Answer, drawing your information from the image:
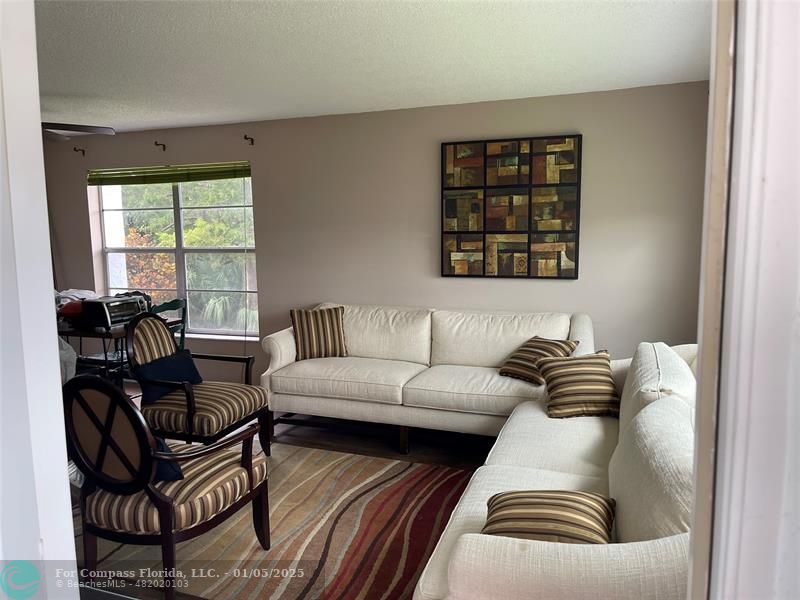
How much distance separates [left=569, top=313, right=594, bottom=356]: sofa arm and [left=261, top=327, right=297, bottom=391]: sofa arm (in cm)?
204

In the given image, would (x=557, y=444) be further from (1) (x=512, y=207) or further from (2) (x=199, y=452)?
(1) (x=512, y=207)

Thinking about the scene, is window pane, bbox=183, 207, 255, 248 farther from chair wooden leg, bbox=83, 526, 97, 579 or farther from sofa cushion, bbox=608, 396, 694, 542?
sofa cushion, bbox=608, 396, 694, 542

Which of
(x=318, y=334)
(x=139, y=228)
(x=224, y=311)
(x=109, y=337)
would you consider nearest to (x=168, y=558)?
(x=318, y=334)

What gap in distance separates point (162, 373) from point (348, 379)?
116 centimetres

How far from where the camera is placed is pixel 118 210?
18.4 ft

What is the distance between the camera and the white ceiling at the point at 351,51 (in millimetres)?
2389

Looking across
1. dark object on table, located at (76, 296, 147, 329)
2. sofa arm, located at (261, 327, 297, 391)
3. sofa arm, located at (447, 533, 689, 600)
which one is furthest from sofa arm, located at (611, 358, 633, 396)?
dark object on table, located at (76, 296, 147, 329)

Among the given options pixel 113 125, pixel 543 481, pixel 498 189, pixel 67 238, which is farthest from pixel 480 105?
pixel 67 238

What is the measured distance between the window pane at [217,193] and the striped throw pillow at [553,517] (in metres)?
4.10

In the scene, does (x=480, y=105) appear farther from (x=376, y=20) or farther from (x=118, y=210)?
(x=118, y=210)

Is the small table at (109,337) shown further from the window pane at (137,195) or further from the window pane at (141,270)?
the window pane at (137,195)

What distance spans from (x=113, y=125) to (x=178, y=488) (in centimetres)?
399

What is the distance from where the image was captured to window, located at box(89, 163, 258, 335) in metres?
5.21

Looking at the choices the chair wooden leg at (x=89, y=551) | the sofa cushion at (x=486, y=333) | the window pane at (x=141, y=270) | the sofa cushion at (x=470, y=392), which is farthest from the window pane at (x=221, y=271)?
the chair wooden leg at (x=89, y=551)
